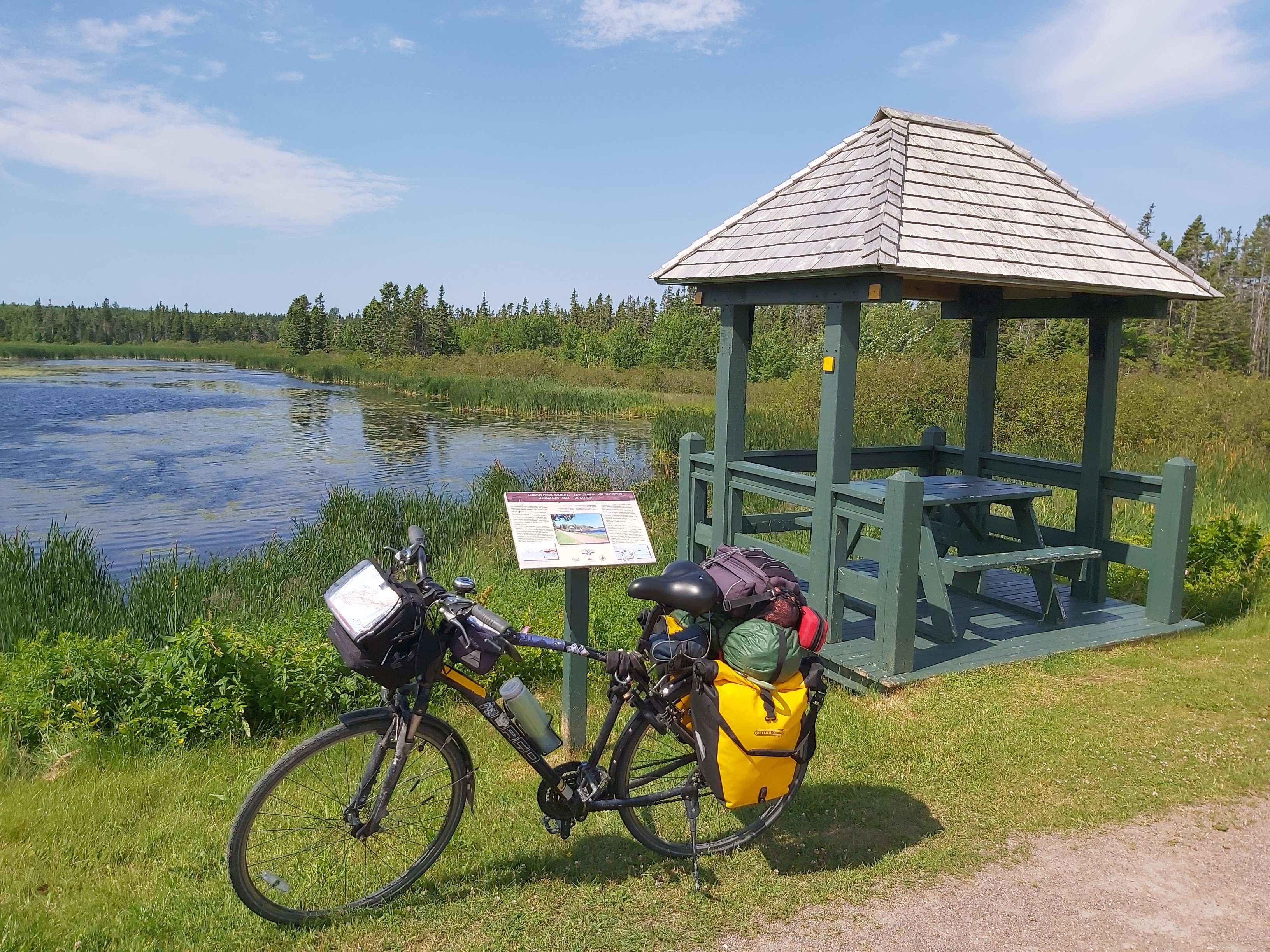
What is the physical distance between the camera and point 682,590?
11.2ft

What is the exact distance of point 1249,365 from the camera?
5541 centimetres

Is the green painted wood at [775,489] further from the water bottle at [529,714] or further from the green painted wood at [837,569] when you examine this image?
the water bottle at [529,714]

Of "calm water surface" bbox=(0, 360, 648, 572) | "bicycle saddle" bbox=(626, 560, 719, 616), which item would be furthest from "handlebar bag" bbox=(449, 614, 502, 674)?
"calm water surface" bbox=(0, 360, 648, 572)

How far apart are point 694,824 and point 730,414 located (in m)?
3.82

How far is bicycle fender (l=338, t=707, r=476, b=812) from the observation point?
316 centimetres

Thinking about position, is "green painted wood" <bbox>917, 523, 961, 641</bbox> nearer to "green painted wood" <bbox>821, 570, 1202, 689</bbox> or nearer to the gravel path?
"green painted wood" <bbox>821, 570, 1202, 689</bbox>

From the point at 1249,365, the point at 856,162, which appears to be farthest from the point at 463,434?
the point at 1249,365

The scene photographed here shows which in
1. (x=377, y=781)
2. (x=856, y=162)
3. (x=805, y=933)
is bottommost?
(x=805, y=933)

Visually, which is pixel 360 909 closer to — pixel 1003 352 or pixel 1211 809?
pixel 1211 809

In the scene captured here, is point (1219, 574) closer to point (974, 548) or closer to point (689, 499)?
point (974, 548)

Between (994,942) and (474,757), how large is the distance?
2518mm

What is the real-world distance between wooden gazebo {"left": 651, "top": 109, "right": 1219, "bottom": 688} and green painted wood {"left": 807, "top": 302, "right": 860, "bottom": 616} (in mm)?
14

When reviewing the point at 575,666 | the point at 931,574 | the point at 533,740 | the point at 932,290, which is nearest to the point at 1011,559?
the point at 931,574

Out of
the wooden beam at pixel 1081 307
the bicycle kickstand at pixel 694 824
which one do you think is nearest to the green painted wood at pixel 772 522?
the wooden beam at pixel 1081 307
